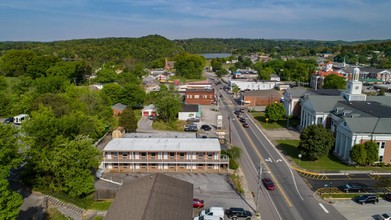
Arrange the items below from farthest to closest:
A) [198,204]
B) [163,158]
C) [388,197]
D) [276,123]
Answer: [276,123] < [163,158] < [388,197] < [198,204]

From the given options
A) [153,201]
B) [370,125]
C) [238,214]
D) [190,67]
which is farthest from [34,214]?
[190,67]

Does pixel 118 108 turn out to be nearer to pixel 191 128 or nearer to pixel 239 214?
pixel 191 128

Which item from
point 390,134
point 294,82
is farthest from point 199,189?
point 294,82

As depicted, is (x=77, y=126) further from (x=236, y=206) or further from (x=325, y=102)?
(x=325, y=102)

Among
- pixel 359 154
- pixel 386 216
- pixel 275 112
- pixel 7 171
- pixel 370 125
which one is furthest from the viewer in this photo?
pixel 275 112

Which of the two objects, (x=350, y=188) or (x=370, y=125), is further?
(x=370, y=125)

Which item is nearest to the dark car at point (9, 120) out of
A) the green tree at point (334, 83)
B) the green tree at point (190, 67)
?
the green tree at point (190, 67)

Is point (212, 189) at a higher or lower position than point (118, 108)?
lower

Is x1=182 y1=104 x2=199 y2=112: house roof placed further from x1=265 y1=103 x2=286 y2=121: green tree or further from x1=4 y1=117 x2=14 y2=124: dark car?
x1=4 y1=117 x2=14 y2=124: dark car
